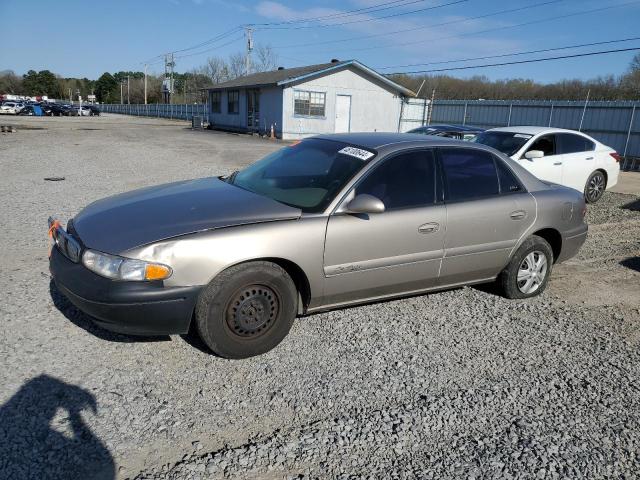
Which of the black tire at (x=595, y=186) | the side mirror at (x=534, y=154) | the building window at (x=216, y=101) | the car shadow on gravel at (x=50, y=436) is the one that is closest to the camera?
the car shadow on gravel at (x=50, y=436)

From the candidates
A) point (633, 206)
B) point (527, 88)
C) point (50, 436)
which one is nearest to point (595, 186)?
point (633, 206)

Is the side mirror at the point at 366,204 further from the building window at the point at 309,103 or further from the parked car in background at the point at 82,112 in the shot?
the parked car in background at the point at 82,112

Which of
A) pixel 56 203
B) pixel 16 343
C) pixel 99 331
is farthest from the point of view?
pixel 56 203

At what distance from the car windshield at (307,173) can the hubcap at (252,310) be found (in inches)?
28.8

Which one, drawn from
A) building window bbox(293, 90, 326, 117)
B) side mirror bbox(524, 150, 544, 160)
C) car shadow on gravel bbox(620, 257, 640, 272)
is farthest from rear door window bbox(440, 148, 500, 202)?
building window bbox(293, 90, 326, 117)

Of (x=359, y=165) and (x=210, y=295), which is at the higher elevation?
(x=359, y=165)

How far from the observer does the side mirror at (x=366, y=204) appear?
12.1ft

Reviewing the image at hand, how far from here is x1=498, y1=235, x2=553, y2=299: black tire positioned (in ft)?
15.9

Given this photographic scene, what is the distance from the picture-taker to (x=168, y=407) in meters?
2.99

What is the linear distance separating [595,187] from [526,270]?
690 centimetres

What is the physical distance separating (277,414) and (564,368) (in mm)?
2231

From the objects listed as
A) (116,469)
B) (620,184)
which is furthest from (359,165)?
(620,184)

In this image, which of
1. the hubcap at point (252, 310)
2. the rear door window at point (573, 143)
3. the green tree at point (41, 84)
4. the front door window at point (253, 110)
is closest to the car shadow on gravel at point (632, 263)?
the rear door window at point (573, 143)

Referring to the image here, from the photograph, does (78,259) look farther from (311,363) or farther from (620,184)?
(620,184)
